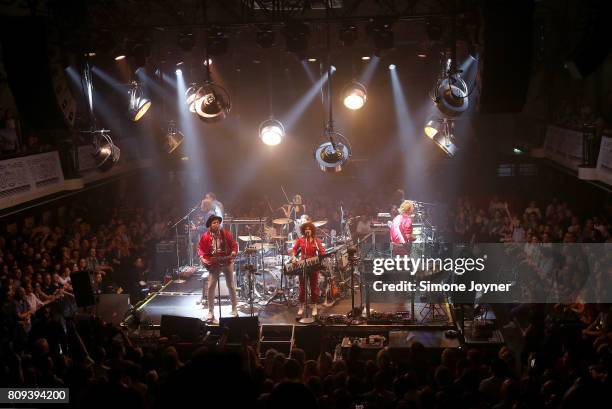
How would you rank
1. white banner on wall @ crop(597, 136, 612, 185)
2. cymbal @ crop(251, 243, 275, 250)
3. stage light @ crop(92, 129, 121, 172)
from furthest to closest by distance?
cymbal @ crop(251, 243, 275, 250)
white banner on wall @ crop(597, 136, 612, 185)
stage light @ crop(92, 129, 121, 172)

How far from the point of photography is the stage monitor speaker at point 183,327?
339 inches

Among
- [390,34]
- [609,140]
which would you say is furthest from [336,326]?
[609,140]

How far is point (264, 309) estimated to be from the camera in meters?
10.7

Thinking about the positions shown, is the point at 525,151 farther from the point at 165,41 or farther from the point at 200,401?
the point at 200,401

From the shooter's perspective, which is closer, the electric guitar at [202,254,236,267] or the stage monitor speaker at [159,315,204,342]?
the stage monitor speaker at [159,315,204,342]

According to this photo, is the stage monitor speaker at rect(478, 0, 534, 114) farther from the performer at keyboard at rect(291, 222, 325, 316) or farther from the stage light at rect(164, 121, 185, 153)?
the stage light at rect(164, 121, 185, 153)

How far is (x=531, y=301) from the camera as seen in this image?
33.4ft

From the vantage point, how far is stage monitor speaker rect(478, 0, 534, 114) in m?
6.98

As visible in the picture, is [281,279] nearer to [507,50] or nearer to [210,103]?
[210,103]

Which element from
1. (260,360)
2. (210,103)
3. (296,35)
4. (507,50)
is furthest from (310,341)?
(507,50)

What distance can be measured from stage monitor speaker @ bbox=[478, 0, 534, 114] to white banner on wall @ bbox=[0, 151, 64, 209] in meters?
8.35

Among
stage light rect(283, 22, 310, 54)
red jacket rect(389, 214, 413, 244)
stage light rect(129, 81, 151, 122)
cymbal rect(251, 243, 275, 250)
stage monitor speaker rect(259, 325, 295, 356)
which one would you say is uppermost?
stage light rect(283, 22, 310, 54)

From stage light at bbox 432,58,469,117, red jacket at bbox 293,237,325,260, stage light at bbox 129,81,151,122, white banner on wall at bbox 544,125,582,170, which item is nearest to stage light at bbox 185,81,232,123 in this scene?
stage light at bbox 129,81,151,122

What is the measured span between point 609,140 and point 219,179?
12.6m
